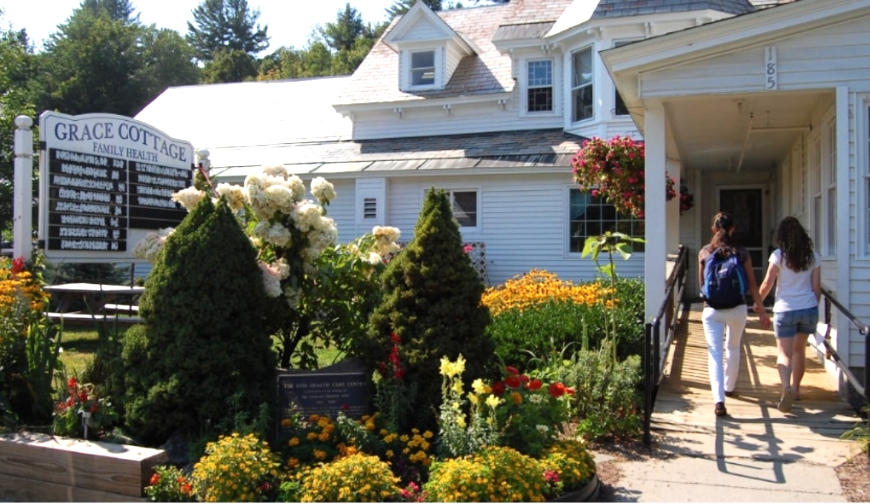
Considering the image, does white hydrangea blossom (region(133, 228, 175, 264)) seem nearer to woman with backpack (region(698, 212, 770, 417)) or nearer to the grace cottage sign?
the grace cottage sign

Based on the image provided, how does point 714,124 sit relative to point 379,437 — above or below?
above

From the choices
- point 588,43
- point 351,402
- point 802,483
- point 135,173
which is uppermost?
point 588,43

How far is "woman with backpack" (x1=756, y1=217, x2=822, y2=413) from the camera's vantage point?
6.61m

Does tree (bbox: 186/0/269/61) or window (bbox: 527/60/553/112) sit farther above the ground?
tree (bbox: 186/0/269/61)

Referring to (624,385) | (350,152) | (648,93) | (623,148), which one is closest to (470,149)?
(350,152)

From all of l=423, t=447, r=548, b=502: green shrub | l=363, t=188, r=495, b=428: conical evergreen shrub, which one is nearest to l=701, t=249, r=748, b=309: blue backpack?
l=363, t=188, r=495, b=428: conical evergreen shrub

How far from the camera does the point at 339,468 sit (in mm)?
4402

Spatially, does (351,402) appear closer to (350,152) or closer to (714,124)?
(714,124)

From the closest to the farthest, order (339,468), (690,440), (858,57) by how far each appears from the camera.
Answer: (339,468) < (690,440) < (858,57)

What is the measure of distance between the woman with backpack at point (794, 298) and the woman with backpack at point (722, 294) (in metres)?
0.20

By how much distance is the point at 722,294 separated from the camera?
262 inches

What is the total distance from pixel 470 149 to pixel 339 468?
13.8 m

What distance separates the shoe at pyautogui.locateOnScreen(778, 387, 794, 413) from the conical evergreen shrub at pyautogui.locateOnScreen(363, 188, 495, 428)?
2.75 m

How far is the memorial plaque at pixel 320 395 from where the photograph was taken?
18.4 ft
